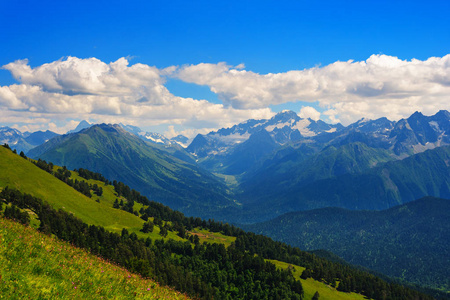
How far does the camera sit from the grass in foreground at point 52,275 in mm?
16609

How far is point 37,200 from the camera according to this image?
137 metres

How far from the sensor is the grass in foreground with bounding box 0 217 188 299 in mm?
16609

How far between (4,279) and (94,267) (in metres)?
5.99

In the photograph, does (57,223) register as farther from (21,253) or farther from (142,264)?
(21,253)

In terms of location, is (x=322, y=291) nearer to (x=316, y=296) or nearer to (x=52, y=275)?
Answer: (x=316, y=296)

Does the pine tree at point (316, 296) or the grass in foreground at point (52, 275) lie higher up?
the grass in foreground at point (52, 275)

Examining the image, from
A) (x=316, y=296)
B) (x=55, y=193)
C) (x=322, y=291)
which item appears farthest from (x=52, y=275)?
(x=55, y=193)

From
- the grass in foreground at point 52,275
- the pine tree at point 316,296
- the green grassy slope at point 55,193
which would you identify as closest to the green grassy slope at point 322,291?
the pine tree at point 316,296

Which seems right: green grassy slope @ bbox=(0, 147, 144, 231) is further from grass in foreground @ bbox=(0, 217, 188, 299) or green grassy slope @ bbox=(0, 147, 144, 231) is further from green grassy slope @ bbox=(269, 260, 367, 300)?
grass in foreground @ bbox=(0, 217, 188, 299)

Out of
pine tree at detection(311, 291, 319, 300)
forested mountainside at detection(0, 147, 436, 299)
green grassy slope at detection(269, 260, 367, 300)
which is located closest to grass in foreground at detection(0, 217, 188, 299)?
forested mountainside at detection(0, 147, 436, 299)

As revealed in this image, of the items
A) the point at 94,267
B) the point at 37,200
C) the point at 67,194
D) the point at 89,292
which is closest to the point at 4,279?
the point at 89,292

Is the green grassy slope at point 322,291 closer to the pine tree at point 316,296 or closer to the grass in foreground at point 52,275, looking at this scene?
the pine tree at point 316,296

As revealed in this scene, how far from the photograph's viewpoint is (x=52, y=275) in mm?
19031

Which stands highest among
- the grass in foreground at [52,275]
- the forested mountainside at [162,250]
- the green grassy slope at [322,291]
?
the grass in foreground at [52,275]
